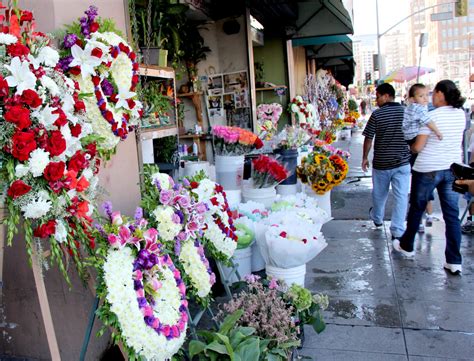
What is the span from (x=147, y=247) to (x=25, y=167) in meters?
0.64

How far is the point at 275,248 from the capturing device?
3.64 metres

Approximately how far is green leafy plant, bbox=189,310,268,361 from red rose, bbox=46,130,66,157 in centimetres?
117

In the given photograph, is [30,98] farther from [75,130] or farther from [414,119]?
[414,119]

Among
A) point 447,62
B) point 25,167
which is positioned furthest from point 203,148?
point 447,62

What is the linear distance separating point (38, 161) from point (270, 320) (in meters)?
1.49

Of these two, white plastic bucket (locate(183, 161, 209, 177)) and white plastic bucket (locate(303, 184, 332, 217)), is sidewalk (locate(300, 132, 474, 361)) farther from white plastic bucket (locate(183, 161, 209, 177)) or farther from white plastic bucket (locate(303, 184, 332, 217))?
white plastic bucket (locate(183, 161, 209, 177))

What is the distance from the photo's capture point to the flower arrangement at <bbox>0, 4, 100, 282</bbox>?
1904 mm

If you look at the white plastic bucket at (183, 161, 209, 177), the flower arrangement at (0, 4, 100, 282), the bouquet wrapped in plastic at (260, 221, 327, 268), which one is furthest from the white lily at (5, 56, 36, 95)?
the white plastic bucket at (183, 161, 209, 177)

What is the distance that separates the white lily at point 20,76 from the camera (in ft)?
6.23

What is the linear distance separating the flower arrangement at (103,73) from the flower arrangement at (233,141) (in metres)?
2.21

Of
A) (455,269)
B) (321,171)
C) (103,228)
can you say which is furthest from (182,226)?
(321,171)

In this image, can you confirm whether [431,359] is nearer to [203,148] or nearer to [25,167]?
[25,167]

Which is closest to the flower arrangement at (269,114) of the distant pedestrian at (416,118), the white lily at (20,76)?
the distant pedestrian at (416,118)

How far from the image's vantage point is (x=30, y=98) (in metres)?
1.90
